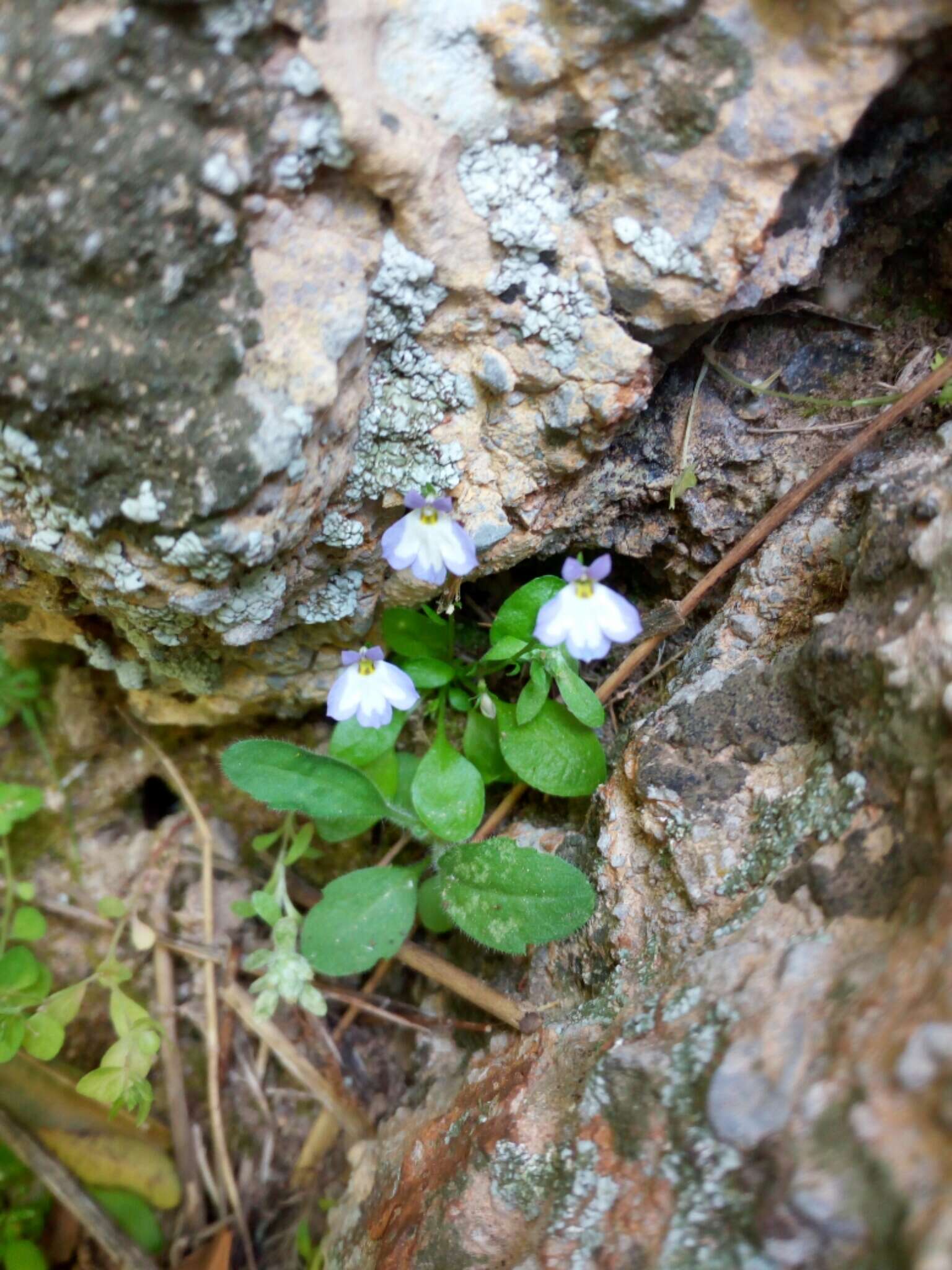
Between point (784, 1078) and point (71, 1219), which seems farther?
point (71, 1219)

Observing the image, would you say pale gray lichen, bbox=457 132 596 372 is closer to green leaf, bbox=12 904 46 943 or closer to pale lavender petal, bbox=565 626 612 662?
pale lavender petal, bbox=565 626 612 662

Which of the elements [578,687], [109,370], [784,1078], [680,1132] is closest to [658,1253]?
[680,1132]

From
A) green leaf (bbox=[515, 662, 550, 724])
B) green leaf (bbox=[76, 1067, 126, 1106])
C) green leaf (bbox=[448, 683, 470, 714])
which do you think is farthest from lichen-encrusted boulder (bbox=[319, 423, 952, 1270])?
green leaf (bbox=[76, 1067, 126, 1106])

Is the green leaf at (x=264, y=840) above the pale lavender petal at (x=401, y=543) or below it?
below

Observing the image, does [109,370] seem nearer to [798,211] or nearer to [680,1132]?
[798,211]

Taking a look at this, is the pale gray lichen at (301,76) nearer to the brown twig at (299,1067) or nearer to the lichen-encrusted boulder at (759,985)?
the lichen-encrusted boulder at (759,985)

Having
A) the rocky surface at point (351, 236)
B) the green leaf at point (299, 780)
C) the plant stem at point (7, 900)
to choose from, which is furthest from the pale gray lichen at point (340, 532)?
the plant stem at point (7, 900)
